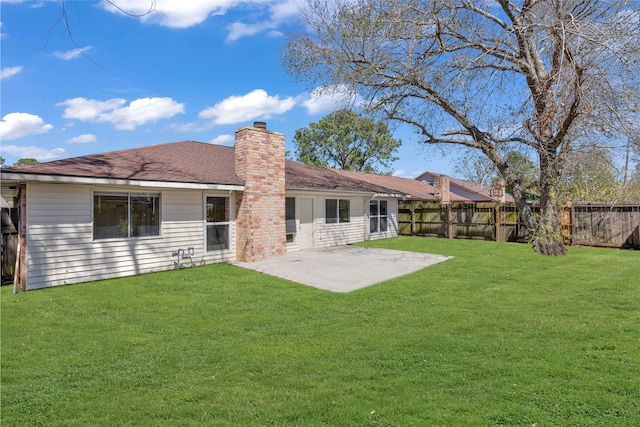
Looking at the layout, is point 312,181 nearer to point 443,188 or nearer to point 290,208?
point 290,208

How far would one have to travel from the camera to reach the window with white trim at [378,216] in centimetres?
1758

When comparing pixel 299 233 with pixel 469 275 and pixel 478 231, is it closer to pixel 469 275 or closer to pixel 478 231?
pixel 469 275

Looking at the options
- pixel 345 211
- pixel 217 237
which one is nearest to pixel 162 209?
pixel 217 237

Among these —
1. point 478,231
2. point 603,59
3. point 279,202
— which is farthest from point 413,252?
point 603,59

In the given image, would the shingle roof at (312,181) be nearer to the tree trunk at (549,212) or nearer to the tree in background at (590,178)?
the tree trunk at (549,212)

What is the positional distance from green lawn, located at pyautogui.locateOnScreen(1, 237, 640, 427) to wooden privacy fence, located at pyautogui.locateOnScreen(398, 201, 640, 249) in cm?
799

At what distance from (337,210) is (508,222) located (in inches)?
305

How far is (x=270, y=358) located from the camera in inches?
164

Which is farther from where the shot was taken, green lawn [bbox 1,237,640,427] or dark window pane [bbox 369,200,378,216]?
dark window pane [bbox 369,200,378,216]

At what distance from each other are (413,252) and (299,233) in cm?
414

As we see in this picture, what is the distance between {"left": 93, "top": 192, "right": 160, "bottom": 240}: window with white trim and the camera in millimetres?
8844

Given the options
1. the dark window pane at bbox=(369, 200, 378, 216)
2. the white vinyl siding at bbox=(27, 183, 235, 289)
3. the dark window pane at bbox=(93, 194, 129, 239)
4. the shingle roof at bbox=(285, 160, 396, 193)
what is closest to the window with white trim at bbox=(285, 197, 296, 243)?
the shingle roof at bbox=(285, 160, 396, 193)

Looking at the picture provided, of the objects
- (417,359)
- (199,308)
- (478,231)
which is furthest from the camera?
(478,231)

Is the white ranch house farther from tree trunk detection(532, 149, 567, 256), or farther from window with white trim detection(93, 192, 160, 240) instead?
tree trunk detection(532, 149, 567, 256)
